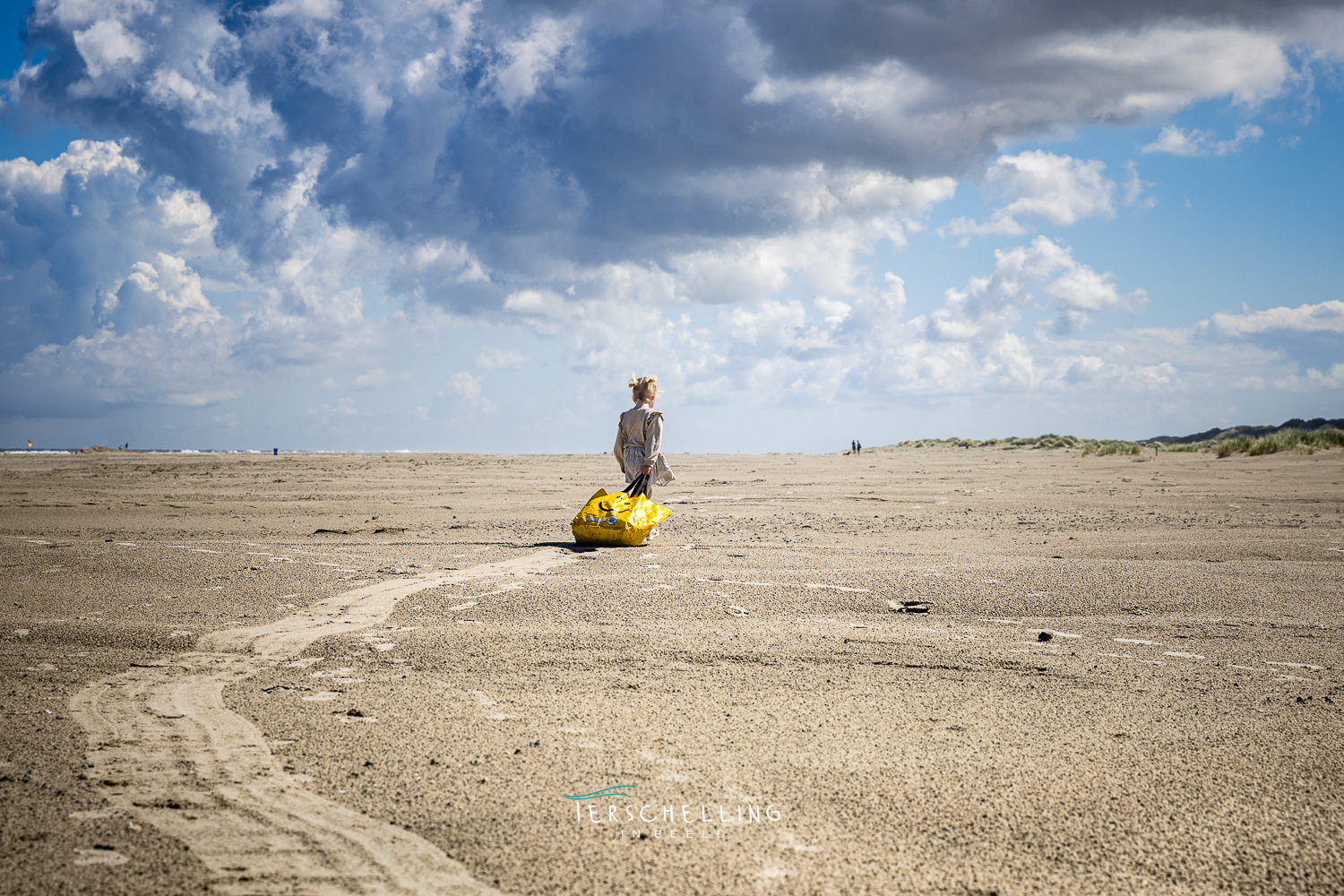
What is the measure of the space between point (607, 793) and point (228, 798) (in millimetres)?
1358

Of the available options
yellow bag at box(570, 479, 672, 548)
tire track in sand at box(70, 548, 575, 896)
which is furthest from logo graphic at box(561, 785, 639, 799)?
yellow bag at box(570, 479, 672, 548)

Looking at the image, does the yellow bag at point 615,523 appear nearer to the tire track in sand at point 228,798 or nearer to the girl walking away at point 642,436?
the girl walking away at point 642,436

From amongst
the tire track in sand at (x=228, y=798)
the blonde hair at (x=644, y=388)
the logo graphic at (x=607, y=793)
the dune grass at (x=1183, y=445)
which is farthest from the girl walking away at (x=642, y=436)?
the dune grass at (x=1183, y=445)

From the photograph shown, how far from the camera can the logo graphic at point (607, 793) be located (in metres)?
2.82

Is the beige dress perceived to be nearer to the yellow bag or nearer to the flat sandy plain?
the yellow bag

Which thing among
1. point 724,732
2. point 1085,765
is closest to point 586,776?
point 724,732

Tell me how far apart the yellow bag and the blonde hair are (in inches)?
57.5

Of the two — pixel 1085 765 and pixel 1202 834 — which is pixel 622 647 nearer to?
pixel 1085 765

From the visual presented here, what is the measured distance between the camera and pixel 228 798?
2785 mm

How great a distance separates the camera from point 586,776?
296 cm

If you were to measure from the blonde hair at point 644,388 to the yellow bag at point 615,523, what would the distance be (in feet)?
4.79

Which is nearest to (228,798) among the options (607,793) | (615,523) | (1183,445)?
(607,793)

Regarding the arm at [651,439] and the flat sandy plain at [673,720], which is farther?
the arm at [651,439]

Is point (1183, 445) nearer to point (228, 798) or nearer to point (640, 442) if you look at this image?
point (640, 442)
